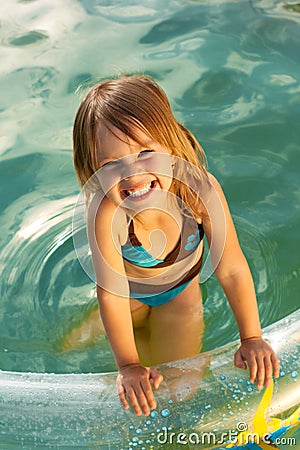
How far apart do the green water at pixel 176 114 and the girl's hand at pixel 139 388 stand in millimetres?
362

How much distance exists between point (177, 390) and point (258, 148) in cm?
93

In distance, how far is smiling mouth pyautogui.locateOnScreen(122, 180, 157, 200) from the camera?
1183 mm

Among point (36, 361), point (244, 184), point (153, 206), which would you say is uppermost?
point (153, 206)

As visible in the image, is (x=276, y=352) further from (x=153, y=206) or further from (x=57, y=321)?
(x=57, y=321)

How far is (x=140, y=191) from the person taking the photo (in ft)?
3.90

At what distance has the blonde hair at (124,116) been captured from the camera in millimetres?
1124

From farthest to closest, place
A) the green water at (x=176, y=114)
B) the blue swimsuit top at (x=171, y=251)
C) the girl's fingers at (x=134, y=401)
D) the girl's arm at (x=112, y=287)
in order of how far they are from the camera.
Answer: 1. the green water at (x=176, y=114)
2. the blue swimsuit top at (x=171, y=251)
3. the girl's arm at (x=112, y=287)
4. the girl's fingers at (x=134, y=401)

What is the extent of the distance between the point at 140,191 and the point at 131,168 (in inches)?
2.1

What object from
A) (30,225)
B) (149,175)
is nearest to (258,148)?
(30,225)

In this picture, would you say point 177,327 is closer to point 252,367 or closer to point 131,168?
point 252,367

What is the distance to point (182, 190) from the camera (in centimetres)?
129

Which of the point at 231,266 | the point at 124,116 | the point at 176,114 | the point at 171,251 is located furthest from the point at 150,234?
the point at 176,114

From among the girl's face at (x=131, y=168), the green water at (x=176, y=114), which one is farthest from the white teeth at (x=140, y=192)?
the green water at (x=176, y=114)

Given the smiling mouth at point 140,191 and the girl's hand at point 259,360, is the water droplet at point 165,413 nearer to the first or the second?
the girl's hand at point 259,360
